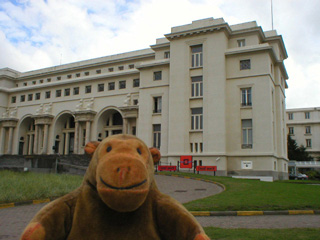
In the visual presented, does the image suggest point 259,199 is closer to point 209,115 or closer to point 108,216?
point 108,216

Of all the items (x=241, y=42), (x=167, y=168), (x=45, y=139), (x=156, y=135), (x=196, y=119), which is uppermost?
(x=241, y=42)

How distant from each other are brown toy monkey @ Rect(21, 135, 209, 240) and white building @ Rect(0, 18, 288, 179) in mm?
26516

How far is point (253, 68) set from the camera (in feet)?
99.2

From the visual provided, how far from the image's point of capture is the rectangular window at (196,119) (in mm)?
30984

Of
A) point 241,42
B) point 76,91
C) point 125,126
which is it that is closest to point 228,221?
point 241,42

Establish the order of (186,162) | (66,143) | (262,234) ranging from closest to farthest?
(262,234) < (186,162) < (66,143)

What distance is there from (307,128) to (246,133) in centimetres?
4334

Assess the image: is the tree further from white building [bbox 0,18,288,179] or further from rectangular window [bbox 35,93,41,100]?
rectangular window [bbox 35,93,41,100]

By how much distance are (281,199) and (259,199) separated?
93 cm

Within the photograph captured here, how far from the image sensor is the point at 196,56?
32.4 m

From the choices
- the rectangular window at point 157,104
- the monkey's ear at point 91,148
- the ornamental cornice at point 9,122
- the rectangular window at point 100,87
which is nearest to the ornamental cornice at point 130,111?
the rectangular window at point 157,104

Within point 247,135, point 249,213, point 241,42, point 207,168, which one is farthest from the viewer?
point 241,42

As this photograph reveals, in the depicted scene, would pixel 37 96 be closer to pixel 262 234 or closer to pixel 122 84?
pixel 122 84

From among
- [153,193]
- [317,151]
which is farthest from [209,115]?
[317,151]
